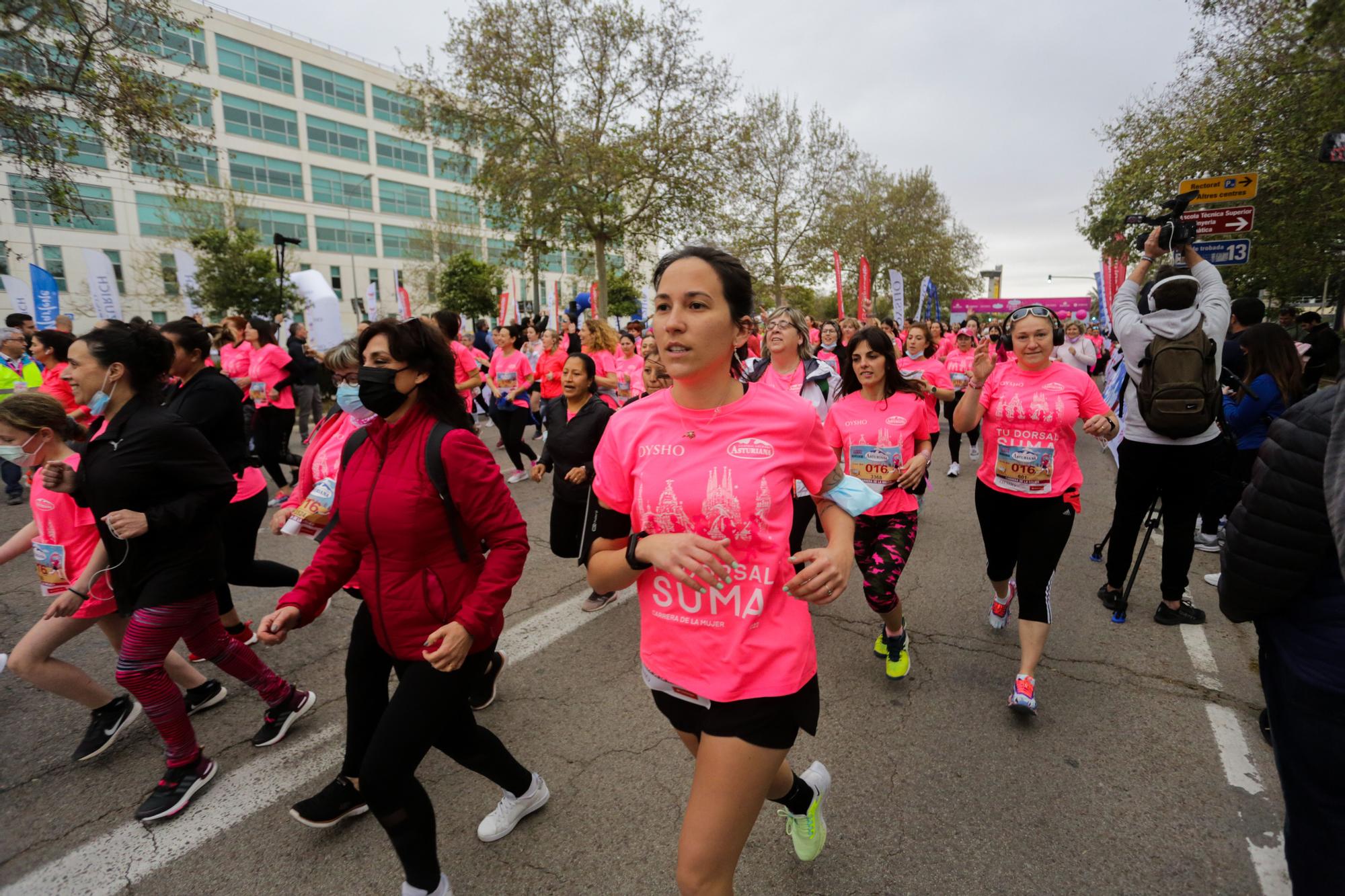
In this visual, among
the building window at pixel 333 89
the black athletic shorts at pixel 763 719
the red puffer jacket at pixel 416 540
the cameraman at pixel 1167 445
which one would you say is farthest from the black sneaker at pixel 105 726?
the building window at pixel 333 89

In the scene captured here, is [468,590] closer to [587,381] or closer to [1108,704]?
[587,381]

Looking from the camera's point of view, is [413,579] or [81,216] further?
[81,216]

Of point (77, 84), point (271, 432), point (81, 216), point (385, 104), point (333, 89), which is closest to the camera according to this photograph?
point (271, 432)

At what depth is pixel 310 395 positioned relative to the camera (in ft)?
34.8

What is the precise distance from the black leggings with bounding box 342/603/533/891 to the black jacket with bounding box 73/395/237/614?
3.59 ft

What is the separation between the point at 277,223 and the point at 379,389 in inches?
2026

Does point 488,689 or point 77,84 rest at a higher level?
point 77,84

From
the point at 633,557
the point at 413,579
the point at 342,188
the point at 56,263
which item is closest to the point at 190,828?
the point at 413,579

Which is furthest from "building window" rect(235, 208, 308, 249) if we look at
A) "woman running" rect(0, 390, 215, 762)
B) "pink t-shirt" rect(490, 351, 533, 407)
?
"woman running" rect(0, 390, 215, 762)

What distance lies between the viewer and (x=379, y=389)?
232cm

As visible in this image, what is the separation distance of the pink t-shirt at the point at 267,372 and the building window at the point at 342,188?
45.7 metres

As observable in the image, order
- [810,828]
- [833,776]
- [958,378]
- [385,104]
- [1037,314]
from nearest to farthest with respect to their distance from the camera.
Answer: [810,828], [833,776], [1037,314], [958,378], [385,104]

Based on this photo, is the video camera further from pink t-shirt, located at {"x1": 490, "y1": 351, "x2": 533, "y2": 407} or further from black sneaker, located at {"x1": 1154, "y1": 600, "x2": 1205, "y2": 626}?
pink t-shirt, located at {"x1": 490, "y1": 351, "x2": 533, "y2": 407}

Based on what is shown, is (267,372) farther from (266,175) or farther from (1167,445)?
(266,175)
